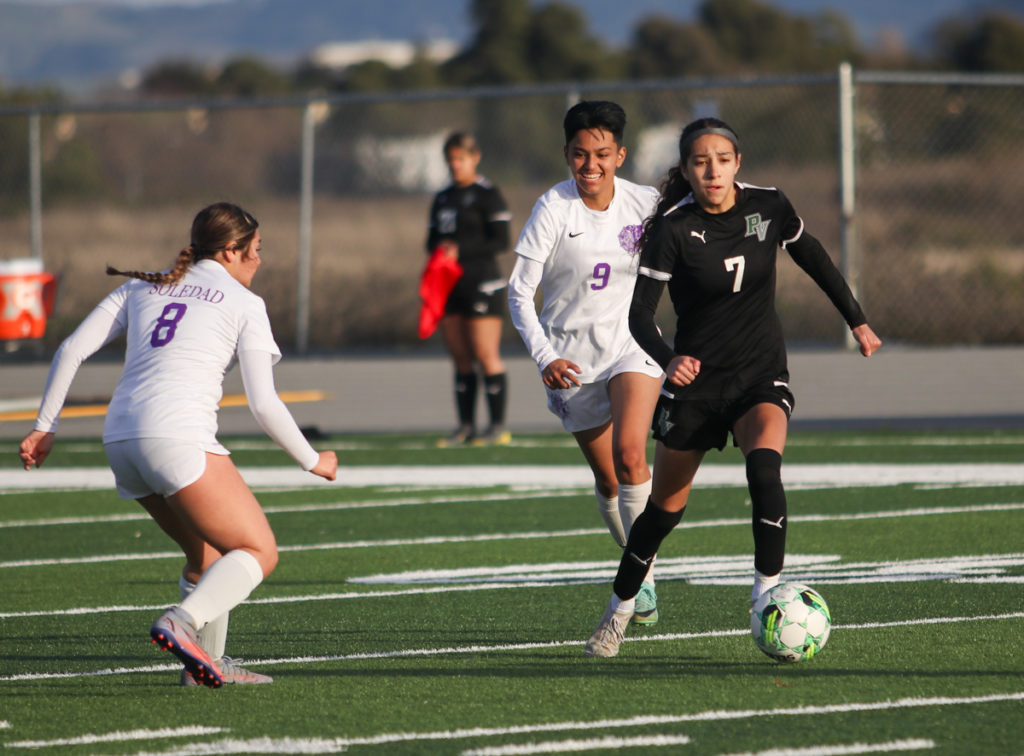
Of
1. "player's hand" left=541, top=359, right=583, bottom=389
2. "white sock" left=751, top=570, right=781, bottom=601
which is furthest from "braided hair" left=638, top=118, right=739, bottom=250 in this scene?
"white sock" left=751, top=570, right=781, bottom=601

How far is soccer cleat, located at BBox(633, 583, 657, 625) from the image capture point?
23.8 feet

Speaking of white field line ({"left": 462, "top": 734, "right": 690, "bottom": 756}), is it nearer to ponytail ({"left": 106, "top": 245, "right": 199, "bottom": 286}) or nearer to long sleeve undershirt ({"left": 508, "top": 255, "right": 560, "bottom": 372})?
ponytail ({"left": 106, "top": 245, "right": 199, "bottom": 286})

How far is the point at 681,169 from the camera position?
22.2 feet

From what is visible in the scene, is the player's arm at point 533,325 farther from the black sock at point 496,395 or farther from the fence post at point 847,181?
the fence post at point 847,181

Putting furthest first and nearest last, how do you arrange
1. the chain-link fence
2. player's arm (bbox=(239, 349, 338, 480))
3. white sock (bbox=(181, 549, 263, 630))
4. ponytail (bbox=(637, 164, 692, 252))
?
the chain-link fence, ponytail (bbox=(637, 164, 692, 252)), player's arm (bbox=(239, 349, 338, 480)), white sock (bbox=(181, 549, 263, 630))

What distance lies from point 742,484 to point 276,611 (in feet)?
15.9

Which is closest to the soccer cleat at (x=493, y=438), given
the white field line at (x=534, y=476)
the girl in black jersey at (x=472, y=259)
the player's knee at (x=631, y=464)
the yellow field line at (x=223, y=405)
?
the girl in black jersey at (x=472, y=259)

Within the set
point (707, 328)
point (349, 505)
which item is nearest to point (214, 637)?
point (707, 328)

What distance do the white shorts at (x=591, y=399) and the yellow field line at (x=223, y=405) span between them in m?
8.60

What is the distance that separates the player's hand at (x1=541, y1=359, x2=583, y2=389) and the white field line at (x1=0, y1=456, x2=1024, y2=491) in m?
4.91

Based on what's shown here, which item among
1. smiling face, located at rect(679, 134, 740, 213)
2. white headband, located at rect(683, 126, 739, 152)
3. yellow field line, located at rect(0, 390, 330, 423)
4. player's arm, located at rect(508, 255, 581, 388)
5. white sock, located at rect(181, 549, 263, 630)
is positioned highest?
white headband, located at rect(683, 126, 739, 152)

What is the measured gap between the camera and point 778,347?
669cm

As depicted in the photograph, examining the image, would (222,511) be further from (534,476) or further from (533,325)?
(534,476)

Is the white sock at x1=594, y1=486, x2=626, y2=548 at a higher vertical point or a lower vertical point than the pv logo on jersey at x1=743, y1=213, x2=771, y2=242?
lower
